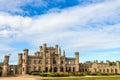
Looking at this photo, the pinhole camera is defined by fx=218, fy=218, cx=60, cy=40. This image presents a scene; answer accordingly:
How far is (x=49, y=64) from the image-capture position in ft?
329

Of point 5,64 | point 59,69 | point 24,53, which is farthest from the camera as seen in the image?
point 59,69

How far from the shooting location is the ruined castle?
312 feet

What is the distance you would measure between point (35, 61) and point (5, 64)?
673 inches

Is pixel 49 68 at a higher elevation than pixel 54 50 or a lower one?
lower

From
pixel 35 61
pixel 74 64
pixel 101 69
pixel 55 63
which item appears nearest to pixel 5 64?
pixel 35 61

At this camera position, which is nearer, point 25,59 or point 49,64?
point 25,59

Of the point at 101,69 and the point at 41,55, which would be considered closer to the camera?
the point at 41,55

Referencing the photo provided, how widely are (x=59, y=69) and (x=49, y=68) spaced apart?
198 inches

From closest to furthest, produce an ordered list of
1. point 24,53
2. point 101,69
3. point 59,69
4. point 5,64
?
point 5,64, point 24,53, point 59,69, point 101,69

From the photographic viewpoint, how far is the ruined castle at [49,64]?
312 feet

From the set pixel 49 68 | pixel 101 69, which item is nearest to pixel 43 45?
pixel 49 68

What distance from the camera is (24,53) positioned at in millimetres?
95125

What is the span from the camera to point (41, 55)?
336ft

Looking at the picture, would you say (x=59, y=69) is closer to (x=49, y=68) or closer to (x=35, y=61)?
(x=49, y=68)
